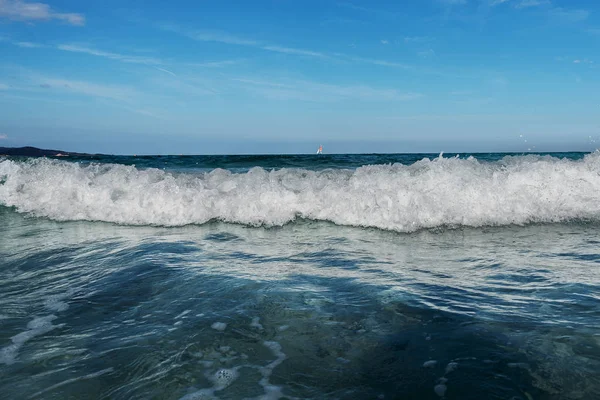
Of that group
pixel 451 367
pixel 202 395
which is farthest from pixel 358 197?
pixel 202 395

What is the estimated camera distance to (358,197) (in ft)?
24.2

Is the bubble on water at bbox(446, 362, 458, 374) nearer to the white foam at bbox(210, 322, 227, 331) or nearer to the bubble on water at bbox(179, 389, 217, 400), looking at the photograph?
the bubble on water at bbox(179, 389, 217, 400)

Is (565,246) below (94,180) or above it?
below

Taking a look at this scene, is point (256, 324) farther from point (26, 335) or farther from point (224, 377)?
point (26, 335)

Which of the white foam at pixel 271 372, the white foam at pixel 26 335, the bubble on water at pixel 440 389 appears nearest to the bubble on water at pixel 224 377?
the white foam at pixel 271 372

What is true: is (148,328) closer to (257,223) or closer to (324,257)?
(324,257)

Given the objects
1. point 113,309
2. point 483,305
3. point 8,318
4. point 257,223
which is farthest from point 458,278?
point 257,223

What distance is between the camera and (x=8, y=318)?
297 centimetres

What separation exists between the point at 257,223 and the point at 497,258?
3.75 m

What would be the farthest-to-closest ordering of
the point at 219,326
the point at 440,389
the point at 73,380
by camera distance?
the point at 219,326
the point at 73,380
the point at 440,389

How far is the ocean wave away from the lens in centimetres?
702

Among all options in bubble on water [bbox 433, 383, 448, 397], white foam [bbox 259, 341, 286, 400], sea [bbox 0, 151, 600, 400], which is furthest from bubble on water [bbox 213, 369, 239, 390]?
bubble on water [bbox 433, 383, 448, 397]

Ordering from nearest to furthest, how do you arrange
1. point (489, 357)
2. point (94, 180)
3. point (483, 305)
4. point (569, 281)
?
point (489, 357) → point (483, 305) → point (569, 281) → point (94, 180)

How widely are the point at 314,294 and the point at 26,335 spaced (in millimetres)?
1905
